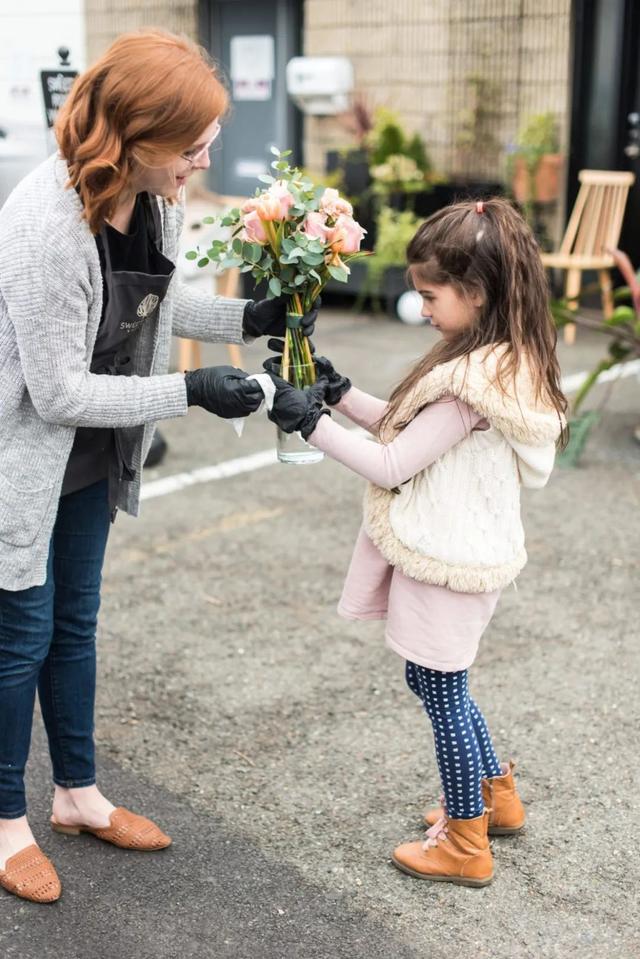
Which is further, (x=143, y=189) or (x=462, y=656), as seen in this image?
(x=462, y=656)

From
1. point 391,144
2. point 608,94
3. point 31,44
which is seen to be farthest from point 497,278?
point 31,44

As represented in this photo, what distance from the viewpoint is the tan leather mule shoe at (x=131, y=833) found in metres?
2.88

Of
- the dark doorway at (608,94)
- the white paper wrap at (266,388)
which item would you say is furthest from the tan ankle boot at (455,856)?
the dark doorway at (608,94)

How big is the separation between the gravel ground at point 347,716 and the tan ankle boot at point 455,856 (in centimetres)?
3

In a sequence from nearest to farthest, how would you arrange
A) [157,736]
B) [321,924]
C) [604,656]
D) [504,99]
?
[321,924] → [157,736] → [604,656] → [504,99]

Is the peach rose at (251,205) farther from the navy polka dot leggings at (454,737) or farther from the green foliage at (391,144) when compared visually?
the green foliage at (391,144)

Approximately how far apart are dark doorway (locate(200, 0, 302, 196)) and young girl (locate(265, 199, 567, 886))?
29.6ft

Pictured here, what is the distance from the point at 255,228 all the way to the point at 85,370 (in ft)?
1.52

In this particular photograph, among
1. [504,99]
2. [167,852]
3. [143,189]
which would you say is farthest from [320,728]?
[504,99]

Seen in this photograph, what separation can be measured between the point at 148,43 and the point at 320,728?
197 centimetres

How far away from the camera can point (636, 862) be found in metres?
2.83

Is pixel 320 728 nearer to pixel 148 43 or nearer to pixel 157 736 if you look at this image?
pixel 157 736

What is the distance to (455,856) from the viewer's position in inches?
108

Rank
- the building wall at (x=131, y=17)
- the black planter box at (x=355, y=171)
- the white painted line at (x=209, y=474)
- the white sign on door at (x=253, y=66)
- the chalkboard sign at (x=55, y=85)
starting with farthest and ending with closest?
1. the building wall at (x=131, y=17)
2. the white sign on door at (x=253, y=66)
3. the black planter box at (x=355, y=171)
4. the white painted line at (x=209, y=474)
5. the chalkboard sign at (x=55, y=85)
